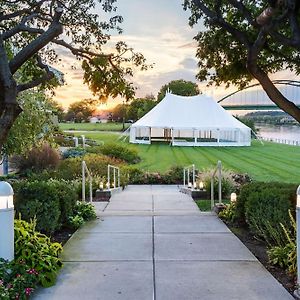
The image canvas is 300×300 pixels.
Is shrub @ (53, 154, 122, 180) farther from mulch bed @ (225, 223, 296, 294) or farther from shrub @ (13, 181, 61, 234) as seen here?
mulch bed @ (225, 223, 296, 294)

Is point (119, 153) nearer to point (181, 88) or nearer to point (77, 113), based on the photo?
point (181, 88)

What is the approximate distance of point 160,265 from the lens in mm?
5426

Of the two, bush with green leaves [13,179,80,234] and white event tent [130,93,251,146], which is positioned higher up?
white event tent [130,93,251,146]

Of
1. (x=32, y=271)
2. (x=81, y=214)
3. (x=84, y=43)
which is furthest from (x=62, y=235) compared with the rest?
(x=84, y=43)

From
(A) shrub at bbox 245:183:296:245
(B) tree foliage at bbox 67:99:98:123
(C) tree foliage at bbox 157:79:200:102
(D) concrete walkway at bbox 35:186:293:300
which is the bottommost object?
(D) concrete walkway at bbox 35:186:293:300

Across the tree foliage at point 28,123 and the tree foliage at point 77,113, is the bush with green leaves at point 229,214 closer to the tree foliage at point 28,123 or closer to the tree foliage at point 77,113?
the tree foliage at point 28,123

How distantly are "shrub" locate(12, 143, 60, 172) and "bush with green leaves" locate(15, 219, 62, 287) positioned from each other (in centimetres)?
1374

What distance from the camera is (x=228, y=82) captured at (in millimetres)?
10820

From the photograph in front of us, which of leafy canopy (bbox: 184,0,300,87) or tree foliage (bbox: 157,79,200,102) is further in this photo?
tree foliage (bbox: 157,79,200,102)

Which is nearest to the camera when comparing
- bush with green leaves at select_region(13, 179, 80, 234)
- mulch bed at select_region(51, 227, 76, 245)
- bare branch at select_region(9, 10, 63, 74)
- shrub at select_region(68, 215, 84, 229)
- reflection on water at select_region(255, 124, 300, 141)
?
bare branch at select_region(9, 10, 63, 74)

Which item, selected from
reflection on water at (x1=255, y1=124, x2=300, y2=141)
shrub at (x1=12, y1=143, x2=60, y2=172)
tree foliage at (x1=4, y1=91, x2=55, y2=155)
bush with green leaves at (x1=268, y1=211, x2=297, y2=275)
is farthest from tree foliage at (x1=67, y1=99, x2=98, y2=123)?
bush with green leaves at (x1=268, y1=211, x2=297, y2=275)

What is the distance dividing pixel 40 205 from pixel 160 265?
7.84 ft

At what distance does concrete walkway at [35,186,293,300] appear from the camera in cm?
452

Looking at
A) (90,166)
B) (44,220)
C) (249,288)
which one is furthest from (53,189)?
(90,166)
